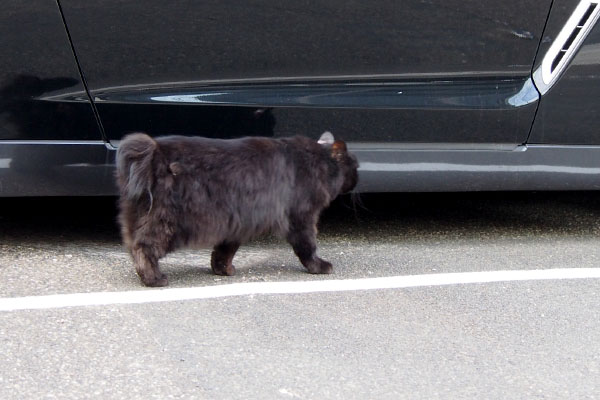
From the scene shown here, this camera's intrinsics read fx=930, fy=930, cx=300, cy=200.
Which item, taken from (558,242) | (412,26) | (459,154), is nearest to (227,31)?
(412,26)

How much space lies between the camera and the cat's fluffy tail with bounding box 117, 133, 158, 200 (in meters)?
3.47

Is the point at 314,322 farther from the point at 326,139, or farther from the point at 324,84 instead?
the point at 324,84

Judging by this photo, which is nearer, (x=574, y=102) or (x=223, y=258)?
(x=223, y=258)

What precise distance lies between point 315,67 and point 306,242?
755 millimetres

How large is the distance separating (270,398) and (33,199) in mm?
2842

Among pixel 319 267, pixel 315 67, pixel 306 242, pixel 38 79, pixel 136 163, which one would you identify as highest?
pixel 38 79

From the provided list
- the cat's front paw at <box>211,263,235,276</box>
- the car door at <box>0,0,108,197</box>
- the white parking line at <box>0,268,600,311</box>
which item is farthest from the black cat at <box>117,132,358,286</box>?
the car door at <box>0,0,108,197</box>

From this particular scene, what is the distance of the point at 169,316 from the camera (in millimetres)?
3291

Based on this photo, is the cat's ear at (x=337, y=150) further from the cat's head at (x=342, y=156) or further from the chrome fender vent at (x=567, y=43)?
the chrome fender vent at (x=567, y=43)

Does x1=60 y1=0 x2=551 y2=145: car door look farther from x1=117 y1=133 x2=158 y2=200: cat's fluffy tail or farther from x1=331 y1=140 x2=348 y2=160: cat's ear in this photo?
x1=117 y1=133 x2=158 y2=200: cat's fluffy tail

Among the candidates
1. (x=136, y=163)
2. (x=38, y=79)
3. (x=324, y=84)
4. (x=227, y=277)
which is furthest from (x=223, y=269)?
(x=38, y=79)

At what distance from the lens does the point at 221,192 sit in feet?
12.0

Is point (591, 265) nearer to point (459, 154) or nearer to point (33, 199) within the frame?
point (459, 154)

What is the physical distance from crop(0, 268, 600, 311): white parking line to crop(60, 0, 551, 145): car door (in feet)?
2.14
